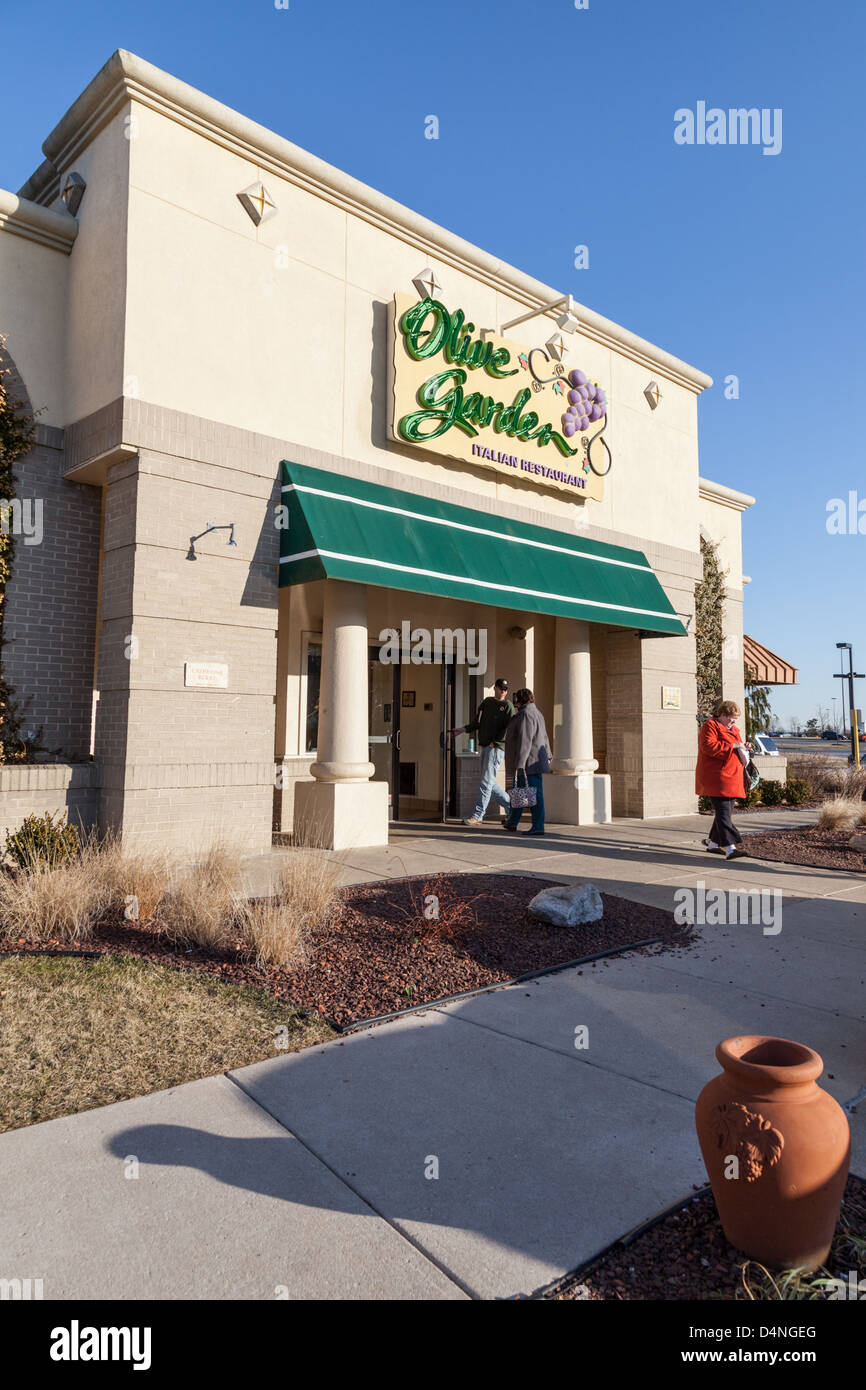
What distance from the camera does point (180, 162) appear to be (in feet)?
31.5

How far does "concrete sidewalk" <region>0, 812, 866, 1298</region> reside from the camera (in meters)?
2.72

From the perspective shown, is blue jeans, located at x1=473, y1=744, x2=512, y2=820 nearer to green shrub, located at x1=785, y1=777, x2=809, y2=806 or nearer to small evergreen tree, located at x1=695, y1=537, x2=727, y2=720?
small evergreen tree, located at x1=695, y1=537, x2=727, y2=720

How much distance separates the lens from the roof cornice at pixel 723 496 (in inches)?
770

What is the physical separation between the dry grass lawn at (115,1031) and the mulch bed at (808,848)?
25.3 feet

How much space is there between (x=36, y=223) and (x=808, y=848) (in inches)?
491

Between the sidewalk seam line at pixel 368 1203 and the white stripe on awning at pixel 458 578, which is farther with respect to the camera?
the white stripe on awning at pixel 458 578

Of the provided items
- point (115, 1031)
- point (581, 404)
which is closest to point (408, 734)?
point (581, 404)

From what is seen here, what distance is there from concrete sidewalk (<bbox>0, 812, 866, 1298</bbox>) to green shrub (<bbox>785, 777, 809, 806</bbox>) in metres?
13.9

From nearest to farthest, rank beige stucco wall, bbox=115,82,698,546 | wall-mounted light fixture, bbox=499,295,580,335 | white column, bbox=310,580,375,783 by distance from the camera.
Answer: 1. beige stucco wall, bbox=115,82,698,546
2. white column, bbox=310,580,375,783
3. wall-mounted light fixture, bbox=499,295,580,335

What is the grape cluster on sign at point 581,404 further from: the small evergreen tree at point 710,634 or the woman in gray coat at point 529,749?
the small evergreen tree at point 710,634

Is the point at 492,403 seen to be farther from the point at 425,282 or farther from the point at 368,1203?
the point at 368,1203

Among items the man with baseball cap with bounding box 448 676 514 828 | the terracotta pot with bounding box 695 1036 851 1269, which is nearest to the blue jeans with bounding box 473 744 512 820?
the man with baseball cap with bounding box 448 676 514 828

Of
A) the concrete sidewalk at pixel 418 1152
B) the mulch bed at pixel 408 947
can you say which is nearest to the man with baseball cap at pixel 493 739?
the mulch bed at pixel 408 947

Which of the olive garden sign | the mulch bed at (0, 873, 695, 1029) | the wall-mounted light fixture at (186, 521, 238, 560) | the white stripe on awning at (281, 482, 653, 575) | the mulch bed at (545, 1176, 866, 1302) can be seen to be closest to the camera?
the mulch bed at (545, 1176, 866, 1302)
